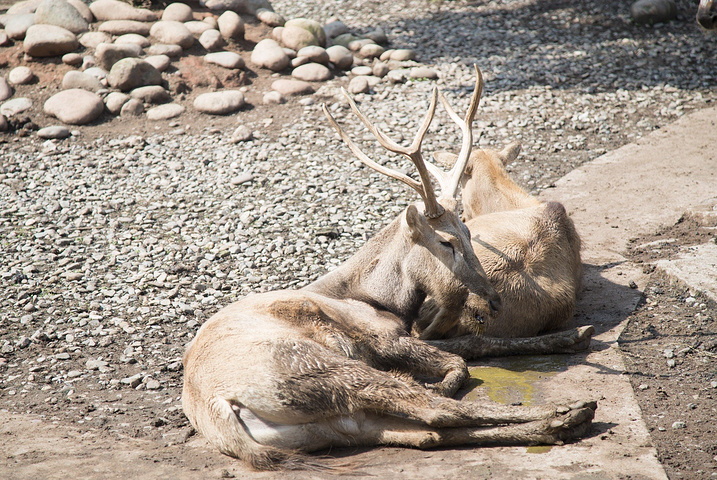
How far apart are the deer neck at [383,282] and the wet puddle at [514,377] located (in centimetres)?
69

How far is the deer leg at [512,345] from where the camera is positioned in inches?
196

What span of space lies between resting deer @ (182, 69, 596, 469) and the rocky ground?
2.05 ft

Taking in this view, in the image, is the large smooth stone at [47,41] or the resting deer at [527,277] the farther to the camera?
the large smooth stone at [47,41]

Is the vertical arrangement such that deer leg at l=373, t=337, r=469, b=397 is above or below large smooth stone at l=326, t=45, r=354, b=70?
below

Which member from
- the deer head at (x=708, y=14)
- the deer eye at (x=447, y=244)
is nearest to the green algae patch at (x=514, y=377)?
the deer eye at (x=447, y=244)

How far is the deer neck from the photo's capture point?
507 cm

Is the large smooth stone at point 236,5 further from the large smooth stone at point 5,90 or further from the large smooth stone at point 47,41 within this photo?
the large smooth stone at point 5,90

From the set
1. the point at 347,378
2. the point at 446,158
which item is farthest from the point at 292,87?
the point at 347,378

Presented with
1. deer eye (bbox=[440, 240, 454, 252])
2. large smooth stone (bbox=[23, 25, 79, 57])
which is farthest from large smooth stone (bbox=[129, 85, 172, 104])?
deer eye (bbox=[440, 240, 454, 252])

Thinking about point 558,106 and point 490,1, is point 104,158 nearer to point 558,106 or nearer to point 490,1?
point 558,106

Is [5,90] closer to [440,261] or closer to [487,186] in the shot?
[487,186]

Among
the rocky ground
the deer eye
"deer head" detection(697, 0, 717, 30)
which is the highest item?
"deer head" detection(697, 0, 717, 30)

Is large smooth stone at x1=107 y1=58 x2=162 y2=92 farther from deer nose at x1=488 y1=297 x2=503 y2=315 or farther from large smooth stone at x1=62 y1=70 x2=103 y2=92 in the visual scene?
deer nose at x1=488 y1=297 x2=503 y2=315

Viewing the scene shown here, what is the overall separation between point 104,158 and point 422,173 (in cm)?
610
